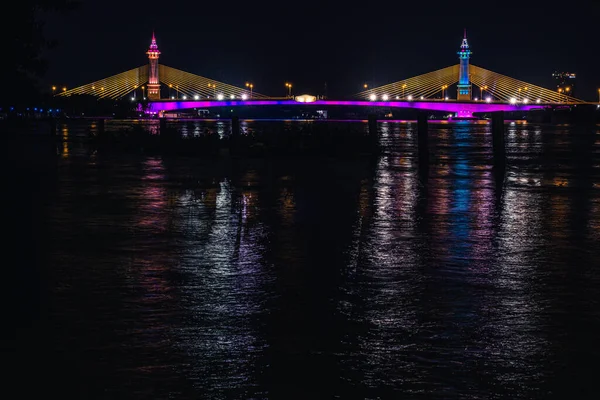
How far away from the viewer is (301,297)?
27.4ft

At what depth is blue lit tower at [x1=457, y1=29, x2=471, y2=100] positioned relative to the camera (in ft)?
500

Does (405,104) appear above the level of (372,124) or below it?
above

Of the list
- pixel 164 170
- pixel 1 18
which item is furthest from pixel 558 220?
pixel 1 18

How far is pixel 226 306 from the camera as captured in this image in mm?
7895

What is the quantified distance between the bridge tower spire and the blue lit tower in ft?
168

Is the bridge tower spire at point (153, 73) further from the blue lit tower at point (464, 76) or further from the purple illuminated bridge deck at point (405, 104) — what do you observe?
the blue lit tower at point (464, 76)

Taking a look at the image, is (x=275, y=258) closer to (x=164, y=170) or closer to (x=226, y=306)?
(x=226, y=306)

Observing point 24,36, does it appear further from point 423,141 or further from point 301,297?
point 301,297

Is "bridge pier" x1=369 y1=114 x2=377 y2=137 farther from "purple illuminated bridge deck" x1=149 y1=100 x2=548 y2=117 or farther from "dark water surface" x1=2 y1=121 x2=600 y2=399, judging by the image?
"purple illuminated bridge deck" x1=149 y1=100 x2=548 y2=117

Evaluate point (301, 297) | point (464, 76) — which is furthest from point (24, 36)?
point (464, 76)

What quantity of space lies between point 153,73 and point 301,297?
161 meters

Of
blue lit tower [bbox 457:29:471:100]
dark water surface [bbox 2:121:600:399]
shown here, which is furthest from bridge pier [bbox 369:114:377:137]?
blue lit tower [bbox 457:29:471:100]

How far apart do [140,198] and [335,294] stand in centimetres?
992

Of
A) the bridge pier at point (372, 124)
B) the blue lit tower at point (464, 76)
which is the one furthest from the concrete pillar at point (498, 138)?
the blue lit tower at point (464, 76)
